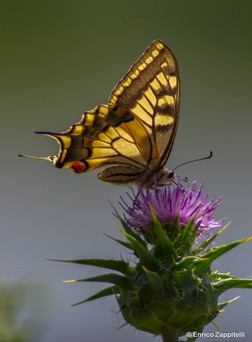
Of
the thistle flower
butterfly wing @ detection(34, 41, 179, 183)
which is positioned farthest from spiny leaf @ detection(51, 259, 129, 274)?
butterfly wing @ detection(34, 41, 179, 183)

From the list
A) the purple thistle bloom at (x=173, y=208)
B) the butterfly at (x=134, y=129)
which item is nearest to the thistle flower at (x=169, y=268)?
the purple thistle bloom at (x=173, y=208)

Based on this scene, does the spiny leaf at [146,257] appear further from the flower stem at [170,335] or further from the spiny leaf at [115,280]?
the flower stem at [170,335]

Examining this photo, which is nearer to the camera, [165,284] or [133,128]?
Result: [165,284]

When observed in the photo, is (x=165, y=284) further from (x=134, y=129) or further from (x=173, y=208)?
(x=134, y=129)

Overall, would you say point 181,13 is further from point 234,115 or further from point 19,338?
point 19,338

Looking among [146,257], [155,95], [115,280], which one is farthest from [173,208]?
[155,95]

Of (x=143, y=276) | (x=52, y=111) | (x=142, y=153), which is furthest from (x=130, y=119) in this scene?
(x=52, y=111)

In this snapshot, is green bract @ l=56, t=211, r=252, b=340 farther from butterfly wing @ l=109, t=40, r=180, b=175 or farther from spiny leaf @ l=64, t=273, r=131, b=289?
butterfly wing @ l=109, t=40, r=180, b=175
